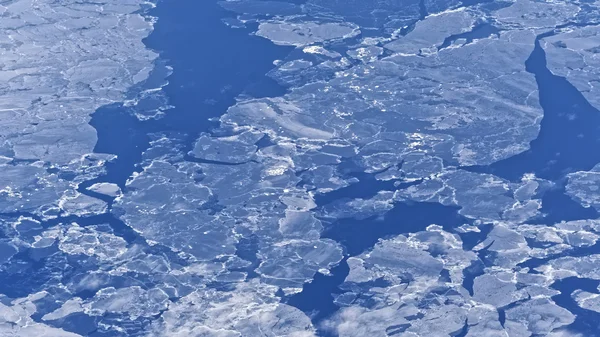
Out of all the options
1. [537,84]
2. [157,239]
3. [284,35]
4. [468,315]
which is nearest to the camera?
[468,315]

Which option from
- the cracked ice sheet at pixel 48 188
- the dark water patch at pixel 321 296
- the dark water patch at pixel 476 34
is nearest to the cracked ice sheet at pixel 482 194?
the dark water patch at pixel 321 296

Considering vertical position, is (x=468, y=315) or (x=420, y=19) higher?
(x=420, y=19)

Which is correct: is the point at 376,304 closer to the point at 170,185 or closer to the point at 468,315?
the point at 468,315

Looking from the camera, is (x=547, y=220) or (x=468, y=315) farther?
(x=547, y=220)

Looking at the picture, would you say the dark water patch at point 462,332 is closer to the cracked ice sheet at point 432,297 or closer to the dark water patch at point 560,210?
the cracked ice sheet at point 432,297

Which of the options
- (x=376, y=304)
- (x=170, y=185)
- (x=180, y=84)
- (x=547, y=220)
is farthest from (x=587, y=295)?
(x=180, y=84)

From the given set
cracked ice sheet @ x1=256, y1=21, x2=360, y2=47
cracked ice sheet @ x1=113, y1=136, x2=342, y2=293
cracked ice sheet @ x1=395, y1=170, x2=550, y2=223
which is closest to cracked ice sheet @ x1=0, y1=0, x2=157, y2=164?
cracked ice sheet @ x1=113, y1=136, x2=342, y2=293

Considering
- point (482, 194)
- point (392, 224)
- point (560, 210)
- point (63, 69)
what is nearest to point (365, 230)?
point (392, 224)

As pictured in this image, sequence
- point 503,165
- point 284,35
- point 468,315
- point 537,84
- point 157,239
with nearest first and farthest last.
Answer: point 468,315, point 157,239, point 503,165, point 537,84, point 284,35

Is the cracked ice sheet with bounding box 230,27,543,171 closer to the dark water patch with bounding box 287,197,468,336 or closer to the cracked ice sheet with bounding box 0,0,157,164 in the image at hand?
the dark water patch with bounding box 287,197,468,336
